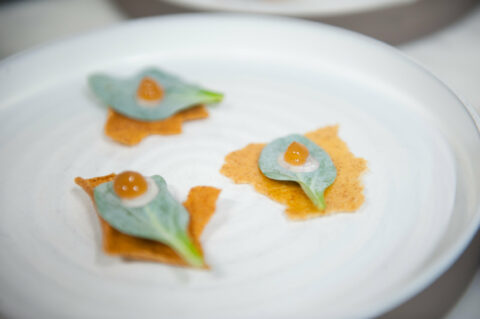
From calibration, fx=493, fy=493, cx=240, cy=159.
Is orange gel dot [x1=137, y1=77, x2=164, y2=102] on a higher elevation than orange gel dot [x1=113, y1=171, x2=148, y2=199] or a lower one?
higher

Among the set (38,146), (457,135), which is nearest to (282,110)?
(457,135)

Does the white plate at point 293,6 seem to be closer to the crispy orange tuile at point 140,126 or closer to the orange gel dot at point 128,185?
the crispy orange tuile at point 140,126

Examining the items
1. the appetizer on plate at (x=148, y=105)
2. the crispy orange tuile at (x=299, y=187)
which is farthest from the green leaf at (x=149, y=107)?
the crispy orange tuile at (x=299, y=187)

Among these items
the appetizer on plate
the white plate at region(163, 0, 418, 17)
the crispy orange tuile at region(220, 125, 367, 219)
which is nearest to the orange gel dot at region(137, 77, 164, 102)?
the appetizer on plate

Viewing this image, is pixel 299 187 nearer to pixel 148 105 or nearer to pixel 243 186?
pixel 243 186

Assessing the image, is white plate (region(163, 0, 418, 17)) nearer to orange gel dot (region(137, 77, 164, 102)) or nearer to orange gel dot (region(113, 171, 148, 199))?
orange gel dot (region(137, 77, 164, 102))

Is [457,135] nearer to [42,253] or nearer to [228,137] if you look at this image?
[228,137]
